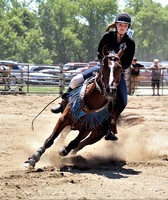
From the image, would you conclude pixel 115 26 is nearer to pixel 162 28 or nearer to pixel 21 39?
pixel 21 39

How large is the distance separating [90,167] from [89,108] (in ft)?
→ 2.77

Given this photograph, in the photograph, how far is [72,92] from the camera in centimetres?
766

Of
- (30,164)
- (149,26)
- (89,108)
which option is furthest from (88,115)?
(149,26)

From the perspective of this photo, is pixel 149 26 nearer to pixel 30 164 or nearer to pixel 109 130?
pixel 109 130

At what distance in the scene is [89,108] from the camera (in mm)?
7250

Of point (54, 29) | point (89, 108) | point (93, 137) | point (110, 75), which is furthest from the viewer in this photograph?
point (54, 29)

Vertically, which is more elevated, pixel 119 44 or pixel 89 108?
pixel 119 44

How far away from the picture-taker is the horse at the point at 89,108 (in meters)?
6.88

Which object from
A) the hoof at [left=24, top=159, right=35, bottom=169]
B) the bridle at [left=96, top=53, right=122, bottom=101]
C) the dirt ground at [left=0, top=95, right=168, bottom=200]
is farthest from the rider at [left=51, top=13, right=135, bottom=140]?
the hoof at [left=24, top=159, right=35, bottom=169]

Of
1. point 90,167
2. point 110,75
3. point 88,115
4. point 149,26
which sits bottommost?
point 90,167

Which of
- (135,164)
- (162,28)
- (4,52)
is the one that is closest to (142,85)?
(135,164)

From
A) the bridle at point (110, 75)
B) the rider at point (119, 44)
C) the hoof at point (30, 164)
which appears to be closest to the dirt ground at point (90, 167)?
the hoof at point (30, 164)

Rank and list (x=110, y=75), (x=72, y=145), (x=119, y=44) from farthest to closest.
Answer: (x=72, y=145) < (x=119, y=44) < (x=110, y=75)

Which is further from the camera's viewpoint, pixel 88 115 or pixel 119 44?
pixel 119 44
